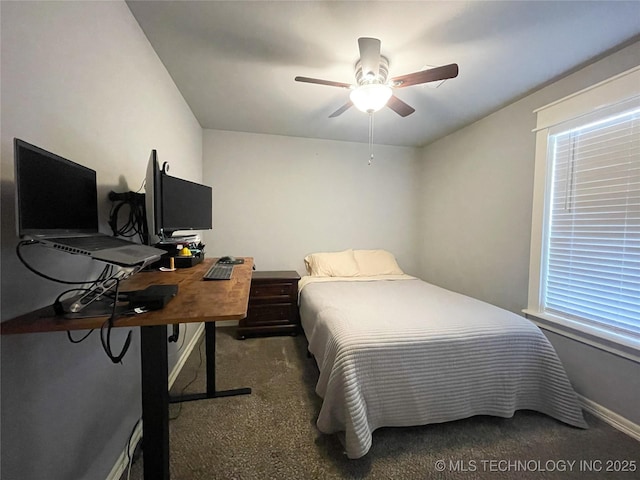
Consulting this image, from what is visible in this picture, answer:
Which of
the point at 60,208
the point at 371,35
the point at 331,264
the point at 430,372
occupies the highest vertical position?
the point at 371,35

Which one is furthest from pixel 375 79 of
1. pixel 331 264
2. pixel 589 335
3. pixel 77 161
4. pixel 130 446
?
pixel 130 446

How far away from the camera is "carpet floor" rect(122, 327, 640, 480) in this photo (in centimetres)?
128

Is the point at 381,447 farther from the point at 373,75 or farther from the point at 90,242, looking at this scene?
the point at 373,75

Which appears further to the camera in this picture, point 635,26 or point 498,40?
point 498,40

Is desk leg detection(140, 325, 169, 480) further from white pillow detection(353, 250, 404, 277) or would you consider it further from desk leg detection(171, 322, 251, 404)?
white pillow detection(353, 250, 404, 277)

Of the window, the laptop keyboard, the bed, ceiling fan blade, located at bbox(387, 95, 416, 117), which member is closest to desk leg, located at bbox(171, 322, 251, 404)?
the bed

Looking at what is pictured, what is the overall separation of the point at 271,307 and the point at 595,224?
2817 millimetres

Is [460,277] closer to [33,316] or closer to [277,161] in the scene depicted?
[277,161]

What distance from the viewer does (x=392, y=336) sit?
4.82 feet

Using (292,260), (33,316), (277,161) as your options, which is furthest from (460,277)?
(33,316)

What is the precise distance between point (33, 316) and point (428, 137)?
376 centimetres

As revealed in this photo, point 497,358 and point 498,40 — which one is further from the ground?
point 498,40

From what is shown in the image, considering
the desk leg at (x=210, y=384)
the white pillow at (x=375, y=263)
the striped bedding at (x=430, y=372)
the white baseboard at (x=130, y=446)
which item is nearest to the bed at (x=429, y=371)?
the striped bedding at (x=430, y=372)

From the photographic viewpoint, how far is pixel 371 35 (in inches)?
60.6
